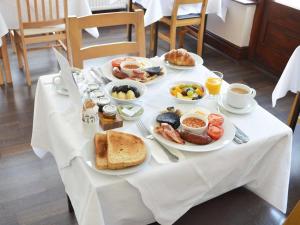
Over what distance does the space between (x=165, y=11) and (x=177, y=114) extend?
2.03 m

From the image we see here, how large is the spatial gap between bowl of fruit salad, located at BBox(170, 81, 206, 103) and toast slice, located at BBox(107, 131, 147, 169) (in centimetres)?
31

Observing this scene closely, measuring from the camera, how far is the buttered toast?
923 millimetres

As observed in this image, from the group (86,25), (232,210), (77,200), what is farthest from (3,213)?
(232,210)

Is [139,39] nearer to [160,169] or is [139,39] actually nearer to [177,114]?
[177,114]

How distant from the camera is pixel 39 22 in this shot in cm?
250

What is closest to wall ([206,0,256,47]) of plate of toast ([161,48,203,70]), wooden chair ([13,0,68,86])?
wooden chair ([13,0,68,86])

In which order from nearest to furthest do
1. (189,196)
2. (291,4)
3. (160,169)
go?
1. (160,169)
2. (189,196)
3. (291,4)

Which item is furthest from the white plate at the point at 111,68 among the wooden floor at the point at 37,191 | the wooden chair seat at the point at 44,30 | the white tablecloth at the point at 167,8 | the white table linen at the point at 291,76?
the white tablecloth at the point at 167,8

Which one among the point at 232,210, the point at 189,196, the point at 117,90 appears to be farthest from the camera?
the point at 232,210

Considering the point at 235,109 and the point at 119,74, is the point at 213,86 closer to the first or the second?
the point at 235,109

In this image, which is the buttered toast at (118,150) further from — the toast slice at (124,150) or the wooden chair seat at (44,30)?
the wooden chair seat at (44,30)

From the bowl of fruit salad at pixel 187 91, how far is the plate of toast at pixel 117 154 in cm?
31

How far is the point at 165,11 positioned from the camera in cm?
297

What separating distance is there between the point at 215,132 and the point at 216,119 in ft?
0.23
